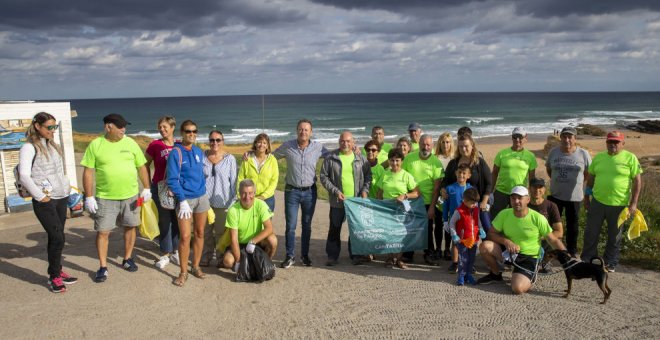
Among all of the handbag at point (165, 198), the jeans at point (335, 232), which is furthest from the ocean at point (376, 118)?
the handbag at point (165, 198)

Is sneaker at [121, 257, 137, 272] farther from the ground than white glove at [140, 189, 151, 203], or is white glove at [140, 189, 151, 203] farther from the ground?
white glove at [140, 189, 151, 203]

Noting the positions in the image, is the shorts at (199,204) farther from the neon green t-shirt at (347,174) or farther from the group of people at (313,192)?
the neon green t-shirt at (347,174)

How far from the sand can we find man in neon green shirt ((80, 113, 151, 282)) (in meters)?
0.70

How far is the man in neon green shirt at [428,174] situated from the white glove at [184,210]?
295 centimetres

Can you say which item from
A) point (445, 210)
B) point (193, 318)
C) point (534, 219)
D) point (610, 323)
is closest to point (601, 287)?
point (610, 323)

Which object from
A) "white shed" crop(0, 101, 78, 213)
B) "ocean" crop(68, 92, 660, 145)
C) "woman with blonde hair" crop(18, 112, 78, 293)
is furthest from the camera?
"ocean" crop(68, 92, 660, 145)

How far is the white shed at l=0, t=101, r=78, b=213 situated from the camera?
9555mm

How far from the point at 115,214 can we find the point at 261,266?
1781 millimetres

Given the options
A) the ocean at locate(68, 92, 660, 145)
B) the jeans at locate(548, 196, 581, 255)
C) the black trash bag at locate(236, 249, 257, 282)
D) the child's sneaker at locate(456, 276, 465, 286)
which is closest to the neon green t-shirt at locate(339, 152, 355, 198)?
the black trash bag at locate(236, 249, 257, 282)

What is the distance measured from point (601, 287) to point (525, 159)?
195 centimetres

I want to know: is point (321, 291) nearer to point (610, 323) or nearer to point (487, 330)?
point (487, 330)

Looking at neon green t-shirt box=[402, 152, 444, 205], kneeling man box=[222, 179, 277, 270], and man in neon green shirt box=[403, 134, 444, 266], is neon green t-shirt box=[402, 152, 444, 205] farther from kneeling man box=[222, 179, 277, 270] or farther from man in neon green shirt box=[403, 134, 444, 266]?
kneeling man box=[222, 179, 277, 270]

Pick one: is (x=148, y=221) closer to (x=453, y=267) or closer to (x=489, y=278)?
(x=453, y=267)

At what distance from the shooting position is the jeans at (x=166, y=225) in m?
6.49
